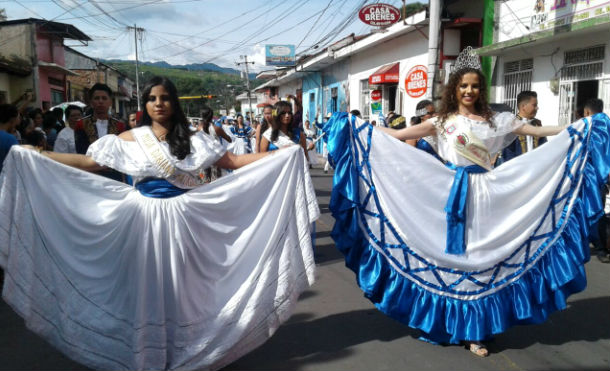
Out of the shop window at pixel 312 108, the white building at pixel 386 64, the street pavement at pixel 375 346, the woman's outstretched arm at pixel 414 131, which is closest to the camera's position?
the street pavement at pixel 375 346

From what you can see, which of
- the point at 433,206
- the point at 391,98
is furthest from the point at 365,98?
the point at 433,206

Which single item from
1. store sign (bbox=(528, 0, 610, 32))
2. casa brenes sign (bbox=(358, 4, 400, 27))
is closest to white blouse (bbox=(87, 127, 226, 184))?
store sign (bbox=(528, 0, 610, 32))

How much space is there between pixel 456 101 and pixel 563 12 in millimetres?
7298

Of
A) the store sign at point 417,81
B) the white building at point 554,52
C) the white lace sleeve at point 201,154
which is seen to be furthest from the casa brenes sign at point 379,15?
the white lace sleeve at point 201,154

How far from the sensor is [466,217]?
3.30 metres

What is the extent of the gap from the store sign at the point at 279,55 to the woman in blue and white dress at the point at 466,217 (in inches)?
1330

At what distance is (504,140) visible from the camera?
11.8 ft

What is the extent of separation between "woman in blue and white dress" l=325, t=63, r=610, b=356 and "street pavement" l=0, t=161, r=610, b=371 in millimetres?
195

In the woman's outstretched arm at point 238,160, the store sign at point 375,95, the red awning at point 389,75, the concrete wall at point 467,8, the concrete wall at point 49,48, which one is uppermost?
the concrete wall at point 49,48

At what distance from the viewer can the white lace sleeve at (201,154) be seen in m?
2.90

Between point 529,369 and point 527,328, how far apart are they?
28.0 inches

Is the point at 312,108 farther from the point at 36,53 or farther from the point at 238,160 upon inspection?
the point at 238,160

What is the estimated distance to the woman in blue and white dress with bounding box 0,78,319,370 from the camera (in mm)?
2834

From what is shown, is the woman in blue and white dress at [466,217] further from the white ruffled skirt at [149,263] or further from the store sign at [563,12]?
the store sign at [563,12]
